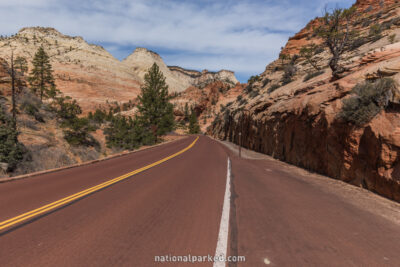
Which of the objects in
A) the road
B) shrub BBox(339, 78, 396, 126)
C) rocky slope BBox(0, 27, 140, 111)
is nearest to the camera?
the road

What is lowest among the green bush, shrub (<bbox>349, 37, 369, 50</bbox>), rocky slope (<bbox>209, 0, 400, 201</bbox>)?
the green bush

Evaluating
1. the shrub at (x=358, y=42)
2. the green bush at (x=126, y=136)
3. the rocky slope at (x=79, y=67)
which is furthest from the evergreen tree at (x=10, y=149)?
the rocky slope at (x=79, y=67)

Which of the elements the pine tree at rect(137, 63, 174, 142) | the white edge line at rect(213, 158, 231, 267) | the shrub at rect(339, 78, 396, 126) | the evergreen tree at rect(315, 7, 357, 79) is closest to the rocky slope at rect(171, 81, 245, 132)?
the pine tree at rect(137, 63, 174, 142)

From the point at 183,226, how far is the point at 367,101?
7.41m

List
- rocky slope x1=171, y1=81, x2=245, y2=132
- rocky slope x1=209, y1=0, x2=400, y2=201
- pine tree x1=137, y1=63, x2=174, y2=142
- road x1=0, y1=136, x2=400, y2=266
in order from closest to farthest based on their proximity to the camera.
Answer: road x1=0, y1=136, x2=400, y2=266 < rocky slope x1=209, y1=0, x2=400, y2=201 < pine tree x1=137, y1=63, x2=174, y2=142 < rocky slope x1=171, y1=81, x2=245, y2=132

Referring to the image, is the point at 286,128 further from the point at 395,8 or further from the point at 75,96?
the point at 75,96

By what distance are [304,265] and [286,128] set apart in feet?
37.3

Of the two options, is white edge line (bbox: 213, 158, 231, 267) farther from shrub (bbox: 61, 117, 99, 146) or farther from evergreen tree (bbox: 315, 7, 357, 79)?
shrub (bbox: 61, 117, 99, 146)

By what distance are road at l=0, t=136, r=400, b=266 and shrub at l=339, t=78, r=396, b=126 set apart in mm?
2989

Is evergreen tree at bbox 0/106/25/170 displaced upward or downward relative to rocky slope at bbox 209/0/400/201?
downward

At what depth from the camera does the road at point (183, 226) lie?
2.74 meters

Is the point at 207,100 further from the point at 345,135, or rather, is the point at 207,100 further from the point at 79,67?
the point at 345,135

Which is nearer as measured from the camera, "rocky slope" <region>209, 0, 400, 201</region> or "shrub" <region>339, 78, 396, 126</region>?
"rocky slope" <region>209, 0, 400, 201</region>

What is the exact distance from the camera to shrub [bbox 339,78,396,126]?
6051mm
